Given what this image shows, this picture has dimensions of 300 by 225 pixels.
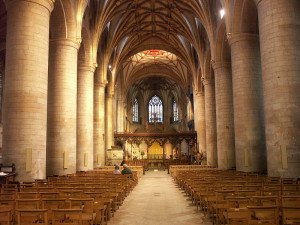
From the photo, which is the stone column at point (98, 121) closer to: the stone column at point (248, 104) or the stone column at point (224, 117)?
the stone column at point (224, 117)

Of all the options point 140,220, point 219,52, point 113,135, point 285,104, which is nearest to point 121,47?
point 113,135

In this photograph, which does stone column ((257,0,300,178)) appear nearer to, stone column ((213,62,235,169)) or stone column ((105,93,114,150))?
stone column ((213,62,235,169))

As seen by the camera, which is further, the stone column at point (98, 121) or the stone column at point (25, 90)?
the stone column at point (98, 121)

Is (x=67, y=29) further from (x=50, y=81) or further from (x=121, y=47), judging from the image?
(x=121, y=47)

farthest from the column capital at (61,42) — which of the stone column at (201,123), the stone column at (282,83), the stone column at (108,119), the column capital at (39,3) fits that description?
the stone column at (201,123)

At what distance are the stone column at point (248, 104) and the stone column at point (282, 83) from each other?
4.40m

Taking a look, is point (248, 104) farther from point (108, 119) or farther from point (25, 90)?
point (108, 119)

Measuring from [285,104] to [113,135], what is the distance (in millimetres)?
29070

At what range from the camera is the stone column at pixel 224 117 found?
22.1 meters

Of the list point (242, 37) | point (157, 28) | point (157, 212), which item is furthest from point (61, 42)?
point (157, 28)

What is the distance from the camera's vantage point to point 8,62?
1300 centimetres

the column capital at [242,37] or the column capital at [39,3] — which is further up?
the column capital at [242,37]

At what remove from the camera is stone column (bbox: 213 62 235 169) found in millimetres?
22141

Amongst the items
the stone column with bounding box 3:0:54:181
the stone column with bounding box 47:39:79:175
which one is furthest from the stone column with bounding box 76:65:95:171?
the stone column with bounding box 3:0:54:181
